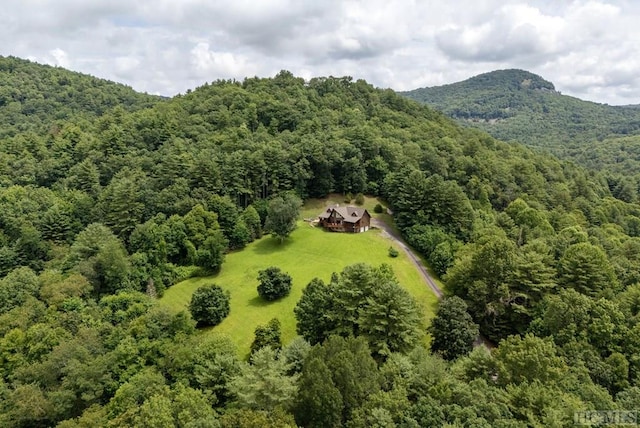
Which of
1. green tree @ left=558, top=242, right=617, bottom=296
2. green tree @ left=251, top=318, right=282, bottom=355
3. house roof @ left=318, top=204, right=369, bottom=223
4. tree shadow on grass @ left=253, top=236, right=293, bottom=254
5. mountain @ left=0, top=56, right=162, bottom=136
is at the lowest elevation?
green tree @ left=251, top=318, right=282, bottom=355

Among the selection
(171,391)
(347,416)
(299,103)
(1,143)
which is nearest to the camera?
(347,416)

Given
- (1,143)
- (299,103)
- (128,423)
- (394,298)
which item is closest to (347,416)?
(394,298)

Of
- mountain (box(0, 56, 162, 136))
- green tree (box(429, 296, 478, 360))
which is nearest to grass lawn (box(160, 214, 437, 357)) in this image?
green tree (box(429, 296, 478, 360))

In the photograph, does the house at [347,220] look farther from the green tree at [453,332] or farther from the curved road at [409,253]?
the green tree at [453,332]

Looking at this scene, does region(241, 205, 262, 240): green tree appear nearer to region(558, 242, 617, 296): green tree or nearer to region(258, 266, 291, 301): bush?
region(258, 266, 291, 301): bush

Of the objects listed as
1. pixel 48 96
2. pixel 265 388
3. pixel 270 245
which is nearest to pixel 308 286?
pixel 265 388

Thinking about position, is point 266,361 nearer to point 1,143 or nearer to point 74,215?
point 74,215
